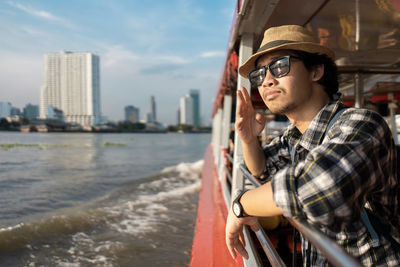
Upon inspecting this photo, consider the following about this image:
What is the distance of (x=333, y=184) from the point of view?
2.77 ft

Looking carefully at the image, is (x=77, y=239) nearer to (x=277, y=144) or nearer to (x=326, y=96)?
(x=277, y=144)

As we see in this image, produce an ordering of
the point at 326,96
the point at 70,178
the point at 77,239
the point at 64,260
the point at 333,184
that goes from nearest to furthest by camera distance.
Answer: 1. the point at 333,184
2. the point at 326,96
3. the point at 64,260
4. the point at 77,239
5. the point at 70,178

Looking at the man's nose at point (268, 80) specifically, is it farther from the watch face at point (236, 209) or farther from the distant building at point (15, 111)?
the distant building at point (15, 111)

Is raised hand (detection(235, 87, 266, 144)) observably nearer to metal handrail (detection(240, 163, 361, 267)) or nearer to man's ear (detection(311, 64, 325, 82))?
man's ear (detection(311, 64, 325, 82))

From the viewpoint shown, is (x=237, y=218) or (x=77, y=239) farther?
(x=77, y=239)

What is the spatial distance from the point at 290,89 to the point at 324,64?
0.26 meters

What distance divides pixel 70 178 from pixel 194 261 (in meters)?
10.7

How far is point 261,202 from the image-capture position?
1037 millimetres

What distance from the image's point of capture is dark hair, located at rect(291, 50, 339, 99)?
4.66 feet

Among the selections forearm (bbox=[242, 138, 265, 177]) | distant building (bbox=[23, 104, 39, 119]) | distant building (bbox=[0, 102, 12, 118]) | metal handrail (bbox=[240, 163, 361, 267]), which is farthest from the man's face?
distant building (bbox=[23, 104, 39, 119])

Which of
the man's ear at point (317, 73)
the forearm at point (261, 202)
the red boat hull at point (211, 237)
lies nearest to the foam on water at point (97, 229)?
the red boat hull at point (211, 237)

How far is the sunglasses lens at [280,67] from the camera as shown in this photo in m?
1.37

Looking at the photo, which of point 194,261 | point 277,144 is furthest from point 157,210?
point 277,144

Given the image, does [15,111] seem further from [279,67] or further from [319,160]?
[319,160]
